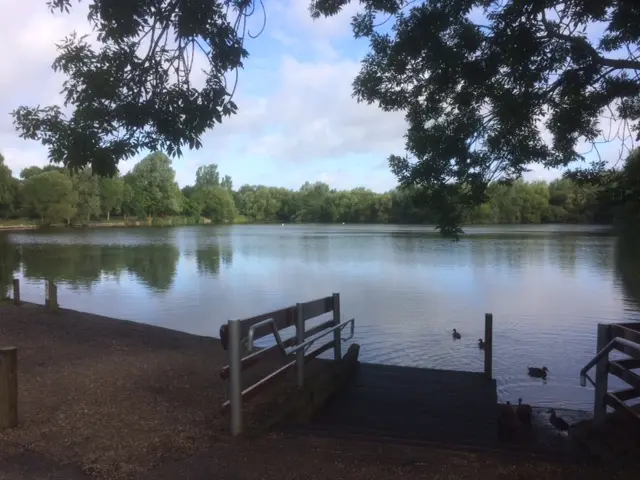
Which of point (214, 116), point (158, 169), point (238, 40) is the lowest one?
point (214, 116)

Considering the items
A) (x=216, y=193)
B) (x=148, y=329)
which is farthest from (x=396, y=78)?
(x=216, y=193)

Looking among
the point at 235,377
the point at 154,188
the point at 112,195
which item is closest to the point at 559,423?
the point at 235,377

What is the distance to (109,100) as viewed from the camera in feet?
18.8

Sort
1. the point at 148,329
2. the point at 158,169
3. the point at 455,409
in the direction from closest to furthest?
the point at 455,409, the point at 148,329, the point at 158,169

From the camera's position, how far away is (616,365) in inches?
234

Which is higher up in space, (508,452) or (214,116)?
(214,116)

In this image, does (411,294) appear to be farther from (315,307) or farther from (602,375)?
(602,375)

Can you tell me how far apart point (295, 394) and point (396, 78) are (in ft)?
16.2

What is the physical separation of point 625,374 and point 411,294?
55.5ft

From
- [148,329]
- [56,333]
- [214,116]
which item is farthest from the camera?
[148,329]

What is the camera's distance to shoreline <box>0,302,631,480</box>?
13.9ft

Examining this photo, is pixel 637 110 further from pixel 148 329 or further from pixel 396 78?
pixel 148 329

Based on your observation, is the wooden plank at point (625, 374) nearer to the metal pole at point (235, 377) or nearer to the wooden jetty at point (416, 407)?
the wooden jetty at point (416, 407)

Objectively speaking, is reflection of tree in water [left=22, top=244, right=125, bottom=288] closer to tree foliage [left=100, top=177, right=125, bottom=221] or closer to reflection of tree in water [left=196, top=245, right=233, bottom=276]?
reflection of tree in water [left=196, top=245, right=233, bottom=276]
